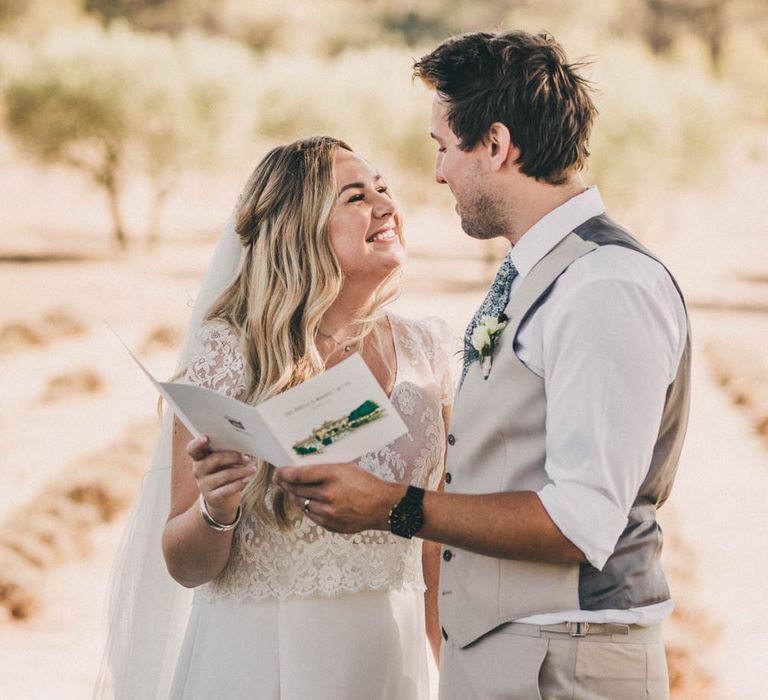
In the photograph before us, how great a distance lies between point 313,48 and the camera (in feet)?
81.0

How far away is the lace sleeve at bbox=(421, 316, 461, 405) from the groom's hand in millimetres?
784

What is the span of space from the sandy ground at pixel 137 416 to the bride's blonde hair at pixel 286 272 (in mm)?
232

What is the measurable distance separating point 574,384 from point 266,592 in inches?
40.3

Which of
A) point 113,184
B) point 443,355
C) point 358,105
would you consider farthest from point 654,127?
point 443,355

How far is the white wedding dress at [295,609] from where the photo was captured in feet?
8.09

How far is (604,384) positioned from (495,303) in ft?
1.22

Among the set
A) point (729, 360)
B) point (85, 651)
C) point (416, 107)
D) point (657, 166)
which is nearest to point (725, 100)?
point (657, 166)

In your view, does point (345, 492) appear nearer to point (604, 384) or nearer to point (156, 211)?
point (604, 384)

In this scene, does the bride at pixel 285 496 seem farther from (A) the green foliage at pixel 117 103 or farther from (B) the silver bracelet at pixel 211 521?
(A) the green foliage at pixel 117 103

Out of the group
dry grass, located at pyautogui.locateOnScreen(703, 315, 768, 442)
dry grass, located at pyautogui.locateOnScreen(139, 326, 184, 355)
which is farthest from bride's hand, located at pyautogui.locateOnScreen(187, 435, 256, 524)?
dry grass, located at pyautogui.locateOnScreen(139, 326, 184, 355)

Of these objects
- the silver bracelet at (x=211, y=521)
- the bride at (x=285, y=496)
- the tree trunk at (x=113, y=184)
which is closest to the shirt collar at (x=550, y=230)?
the bride at (x=285, y=496)

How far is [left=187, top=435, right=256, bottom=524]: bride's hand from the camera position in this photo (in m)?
2.10

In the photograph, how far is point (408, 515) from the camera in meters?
1.92

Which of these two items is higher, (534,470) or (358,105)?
(534,470)
